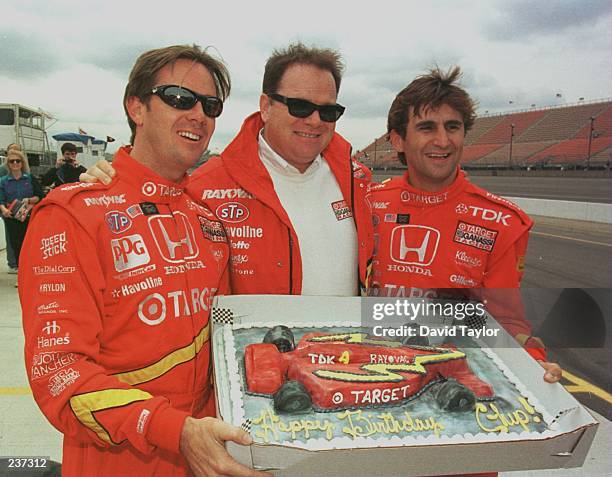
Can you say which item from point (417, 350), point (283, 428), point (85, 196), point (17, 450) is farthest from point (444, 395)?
point (17, 450)

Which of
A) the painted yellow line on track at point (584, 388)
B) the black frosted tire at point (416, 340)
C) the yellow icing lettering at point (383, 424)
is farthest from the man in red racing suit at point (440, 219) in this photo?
the painted yellow line on track at point (584, 388)

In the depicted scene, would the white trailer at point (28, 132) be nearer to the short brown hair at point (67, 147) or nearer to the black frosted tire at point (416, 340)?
the short brown hair at point (67, 147)

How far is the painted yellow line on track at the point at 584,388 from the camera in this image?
3948mm

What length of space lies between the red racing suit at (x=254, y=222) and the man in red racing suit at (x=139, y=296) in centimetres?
18

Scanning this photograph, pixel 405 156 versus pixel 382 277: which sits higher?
pixel 405 156

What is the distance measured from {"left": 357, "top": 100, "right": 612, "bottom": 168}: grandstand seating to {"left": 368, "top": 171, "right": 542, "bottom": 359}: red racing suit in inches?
1764

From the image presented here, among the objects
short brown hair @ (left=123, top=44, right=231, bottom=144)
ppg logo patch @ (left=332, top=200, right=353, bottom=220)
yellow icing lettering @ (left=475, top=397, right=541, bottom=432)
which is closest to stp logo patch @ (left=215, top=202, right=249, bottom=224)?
ppg logo patch @ (left=332, top=200, right=353, bottom=220)

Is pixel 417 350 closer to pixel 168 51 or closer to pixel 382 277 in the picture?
pixel 382 277

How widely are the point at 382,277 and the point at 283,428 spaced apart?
1.16 metres

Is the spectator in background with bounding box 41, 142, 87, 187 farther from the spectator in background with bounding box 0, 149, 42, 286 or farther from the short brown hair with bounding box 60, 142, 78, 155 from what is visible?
the spectator in background with bounding box 0, 149, 42, 286

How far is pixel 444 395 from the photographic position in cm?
127

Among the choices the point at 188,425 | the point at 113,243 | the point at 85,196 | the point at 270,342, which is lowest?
the point at 188,425

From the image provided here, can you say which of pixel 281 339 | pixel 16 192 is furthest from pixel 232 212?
pixel 16 192

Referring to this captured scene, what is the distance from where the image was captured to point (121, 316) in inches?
56.7
